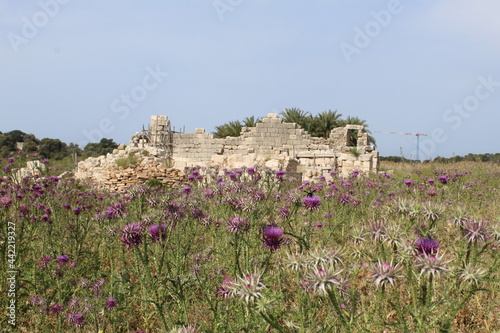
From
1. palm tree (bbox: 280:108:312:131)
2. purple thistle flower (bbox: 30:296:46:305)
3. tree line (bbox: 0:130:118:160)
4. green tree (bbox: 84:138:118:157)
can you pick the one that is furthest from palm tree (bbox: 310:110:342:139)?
green tree (bbox: 84:138:118:157)

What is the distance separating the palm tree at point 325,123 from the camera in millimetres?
23984

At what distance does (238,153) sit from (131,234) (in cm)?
1799

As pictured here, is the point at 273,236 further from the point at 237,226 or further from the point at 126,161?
the point at 126,161

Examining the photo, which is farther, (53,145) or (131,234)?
(53,145)

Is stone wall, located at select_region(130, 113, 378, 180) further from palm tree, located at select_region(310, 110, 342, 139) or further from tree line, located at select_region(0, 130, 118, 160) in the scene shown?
tree line, located at select_region(0, 130, 118, 160)

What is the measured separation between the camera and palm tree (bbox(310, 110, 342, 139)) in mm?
23984

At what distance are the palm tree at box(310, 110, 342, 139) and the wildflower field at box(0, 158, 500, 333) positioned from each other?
58.1 ft

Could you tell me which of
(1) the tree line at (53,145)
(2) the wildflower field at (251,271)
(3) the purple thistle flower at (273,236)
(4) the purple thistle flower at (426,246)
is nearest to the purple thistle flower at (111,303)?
(2) the wildflower field at (251,271)

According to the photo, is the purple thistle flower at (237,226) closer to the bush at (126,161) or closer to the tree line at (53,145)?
the bush at (126,161)

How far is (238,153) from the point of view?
20.5m

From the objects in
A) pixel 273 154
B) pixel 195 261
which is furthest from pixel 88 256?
pixel 273 154

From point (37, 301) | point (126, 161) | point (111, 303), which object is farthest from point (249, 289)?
point (126, 161)

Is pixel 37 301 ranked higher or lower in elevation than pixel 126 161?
lower

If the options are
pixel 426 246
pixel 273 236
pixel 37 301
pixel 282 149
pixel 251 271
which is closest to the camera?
pixel 426 246
